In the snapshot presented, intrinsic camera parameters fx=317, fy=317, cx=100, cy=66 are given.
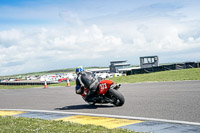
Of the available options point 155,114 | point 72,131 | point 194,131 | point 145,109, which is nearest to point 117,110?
point 145,109

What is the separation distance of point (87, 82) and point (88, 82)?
0.12 feet

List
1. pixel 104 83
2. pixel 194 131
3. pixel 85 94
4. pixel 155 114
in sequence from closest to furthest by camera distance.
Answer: pixel 194 131 < pixel 155 114 < pixel 104 83 < pixel 85 94

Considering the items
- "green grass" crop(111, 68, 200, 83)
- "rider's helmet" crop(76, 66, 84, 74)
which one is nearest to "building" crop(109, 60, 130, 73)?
"green grass" crop(111, 68, 200, 83)

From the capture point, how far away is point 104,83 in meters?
10.3

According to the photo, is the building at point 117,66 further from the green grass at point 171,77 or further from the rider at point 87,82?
the rider at point 87,82

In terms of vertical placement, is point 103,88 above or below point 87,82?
below

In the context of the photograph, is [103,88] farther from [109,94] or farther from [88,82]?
[88,82]

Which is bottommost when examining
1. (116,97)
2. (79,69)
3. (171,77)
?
(116,97)

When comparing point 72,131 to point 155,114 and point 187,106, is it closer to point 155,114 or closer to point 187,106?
point 155,114

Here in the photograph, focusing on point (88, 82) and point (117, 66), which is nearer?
point (88, 82)

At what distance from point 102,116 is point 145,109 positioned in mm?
1401

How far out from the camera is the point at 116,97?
10.2 meters

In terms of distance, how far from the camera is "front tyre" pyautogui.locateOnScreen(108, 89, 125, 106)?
33.3 feet

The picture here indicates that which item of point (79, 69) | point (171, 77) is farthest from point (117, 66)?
point (79, 69)
